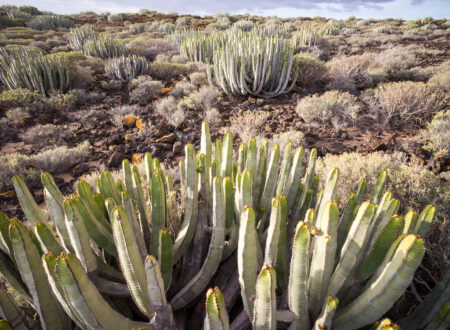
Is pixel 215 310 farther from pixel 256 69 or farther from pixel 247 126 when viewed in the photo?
pixel 256 69

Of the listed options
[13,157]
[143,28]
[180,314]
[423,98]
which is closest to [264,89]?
[423,98]

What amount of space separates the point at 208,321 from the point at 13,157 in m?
4.98

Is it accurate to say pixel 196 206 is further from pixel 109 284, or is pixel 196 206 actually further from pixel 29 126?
pixel 29 126

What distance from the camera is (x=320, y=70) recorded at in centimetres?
795

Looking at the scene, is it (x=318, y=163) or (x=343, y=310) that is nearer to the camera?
(x=343, y=310)

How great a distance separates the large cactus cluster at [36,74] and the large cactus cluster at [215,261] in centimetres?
767

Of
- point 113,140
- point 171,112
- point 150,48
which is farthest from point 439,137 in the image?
point 150,48

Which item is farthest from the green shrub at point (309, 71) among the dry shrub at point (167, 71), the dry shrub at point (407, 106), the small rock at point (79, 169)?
the small rock at point (79, 169)

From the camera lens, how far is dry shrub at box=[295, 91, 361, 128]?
17.9 ft

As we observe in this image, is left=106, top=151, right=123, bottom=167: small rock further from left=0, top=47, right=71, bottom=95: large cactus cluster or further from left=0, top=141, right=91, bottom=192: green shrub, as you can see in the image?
left=0, top=47, right=71, bottom=95: large cactus cluster

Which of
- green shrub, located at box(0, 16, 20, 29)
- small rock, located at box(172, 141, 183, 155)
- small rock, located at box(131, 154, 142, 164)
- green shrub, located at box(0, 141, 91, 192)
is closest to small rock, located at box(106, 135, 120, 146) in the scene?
green shrub, located at box(0, 141, 91, 192)

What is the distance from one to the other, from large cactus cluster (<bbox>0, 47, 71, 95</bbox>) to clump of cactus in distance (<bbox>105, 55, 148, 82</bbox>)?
4.83 ft

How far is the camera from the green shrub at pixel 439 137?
4.07m

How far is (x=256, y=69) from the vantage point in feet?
21.7
